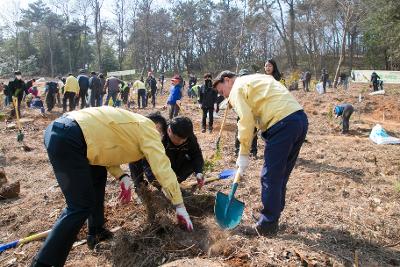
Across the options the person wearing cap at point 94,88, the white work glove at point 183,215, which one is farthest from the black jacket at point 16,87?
the white work glove at point 183,215

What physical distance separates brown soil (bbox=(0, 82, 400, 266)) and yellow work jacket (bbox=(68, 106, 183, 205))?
487 mm

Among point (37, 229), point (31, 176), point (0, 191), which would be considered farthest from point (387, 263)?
point (31, 176)

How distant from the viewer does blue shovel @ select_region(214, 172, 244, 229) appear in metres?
3.28

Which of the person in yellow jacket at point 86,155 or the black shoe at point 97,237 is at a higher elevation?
the person in yellow jacket at point 86,155

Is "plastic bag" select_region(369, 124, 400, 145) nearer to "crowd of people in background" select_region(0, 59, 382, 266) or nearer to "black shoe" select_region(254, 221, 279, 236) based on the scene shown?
"crowd of people in background" select_region(0, 59, 382, 266)

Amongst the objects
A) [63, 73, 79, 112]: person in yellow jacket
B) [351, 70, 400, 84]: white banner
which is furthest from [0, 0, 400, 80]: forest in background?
[63, 73, 79, 112]: person in yellow jacket

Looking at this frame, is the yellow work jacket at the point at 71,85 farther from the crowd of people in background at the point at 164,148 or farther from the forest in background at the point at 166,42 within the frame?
the forest in background at the point at 166,42

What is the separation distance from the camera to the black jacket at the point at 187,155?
399cm

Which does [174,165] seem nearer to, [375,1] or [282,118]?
[282,118]

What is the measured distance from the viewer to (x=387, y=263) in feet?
9.77

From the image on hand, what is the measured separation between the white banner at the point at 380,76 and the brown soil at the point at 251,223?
19832mm

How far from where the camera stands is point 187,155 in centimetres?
409

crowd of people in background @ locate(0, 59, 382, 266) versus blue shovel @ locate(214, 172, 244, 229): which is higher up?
crowd of people in background @ locate(0, 59, 382, 266)

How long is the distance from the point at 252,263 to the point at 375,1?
1000 inches
